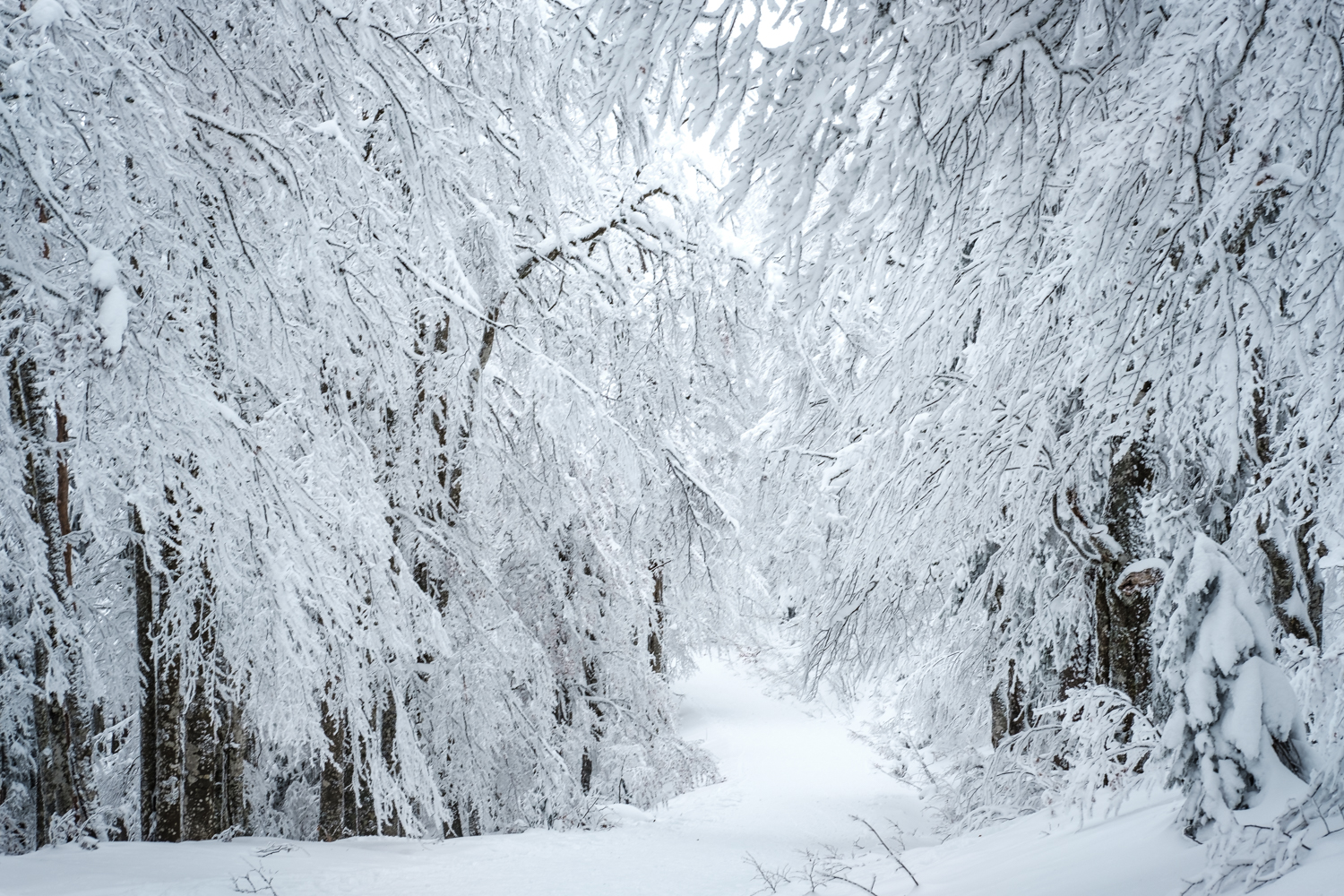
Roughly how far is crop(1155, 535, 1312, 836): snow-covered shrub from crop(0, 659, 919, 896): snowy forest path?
14.5 ft

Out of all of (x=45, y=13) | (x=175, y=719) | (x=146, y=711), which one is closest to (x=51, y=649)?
(x=175, y=719)

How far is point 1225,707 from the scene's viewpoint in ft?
8.13

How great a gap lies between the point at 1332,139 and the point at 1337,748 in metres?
1.60

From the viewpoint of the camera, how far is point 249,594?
3.94 meters

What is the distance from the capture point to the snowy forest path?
4457 millimetres

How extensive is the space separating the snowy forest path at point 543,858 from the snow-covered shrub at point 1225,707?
14.5ft

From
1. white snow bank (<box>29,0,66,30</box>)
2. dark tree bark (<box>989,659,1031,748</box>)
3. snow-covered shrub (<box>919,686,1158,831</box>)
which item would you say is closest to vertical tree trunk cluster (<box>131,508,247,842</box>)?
white snow bank (<box>29,0,66,30</box>)

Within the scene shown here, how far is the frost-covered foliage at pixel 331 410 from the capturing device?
316 cm

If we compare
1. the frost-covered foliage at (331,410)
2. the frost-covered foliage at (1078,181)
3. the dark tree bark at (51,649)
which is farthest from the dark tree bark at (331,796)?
the frost-covered foliage at (1078,181)

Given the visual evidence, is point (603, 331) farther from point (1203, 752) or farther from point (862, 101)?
point (1203, 752)

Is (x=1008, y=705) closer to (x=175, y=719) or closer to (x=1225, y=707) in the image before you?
(x=1225, y=707)

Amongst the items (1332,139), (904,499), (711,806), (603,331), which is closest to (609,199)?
(603,331)

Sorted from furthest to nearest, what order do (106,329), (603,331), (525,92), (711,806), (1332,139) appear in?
(711,806) < (603,331) < (525,92) < (106,329) < (1332,139)

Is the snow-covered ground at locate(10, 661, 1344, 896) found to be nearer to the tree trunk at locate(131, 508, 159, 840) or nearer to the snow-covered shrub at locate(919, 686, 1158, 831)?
the snow-covered shrub at locate(919, 686, 1158, 831)
